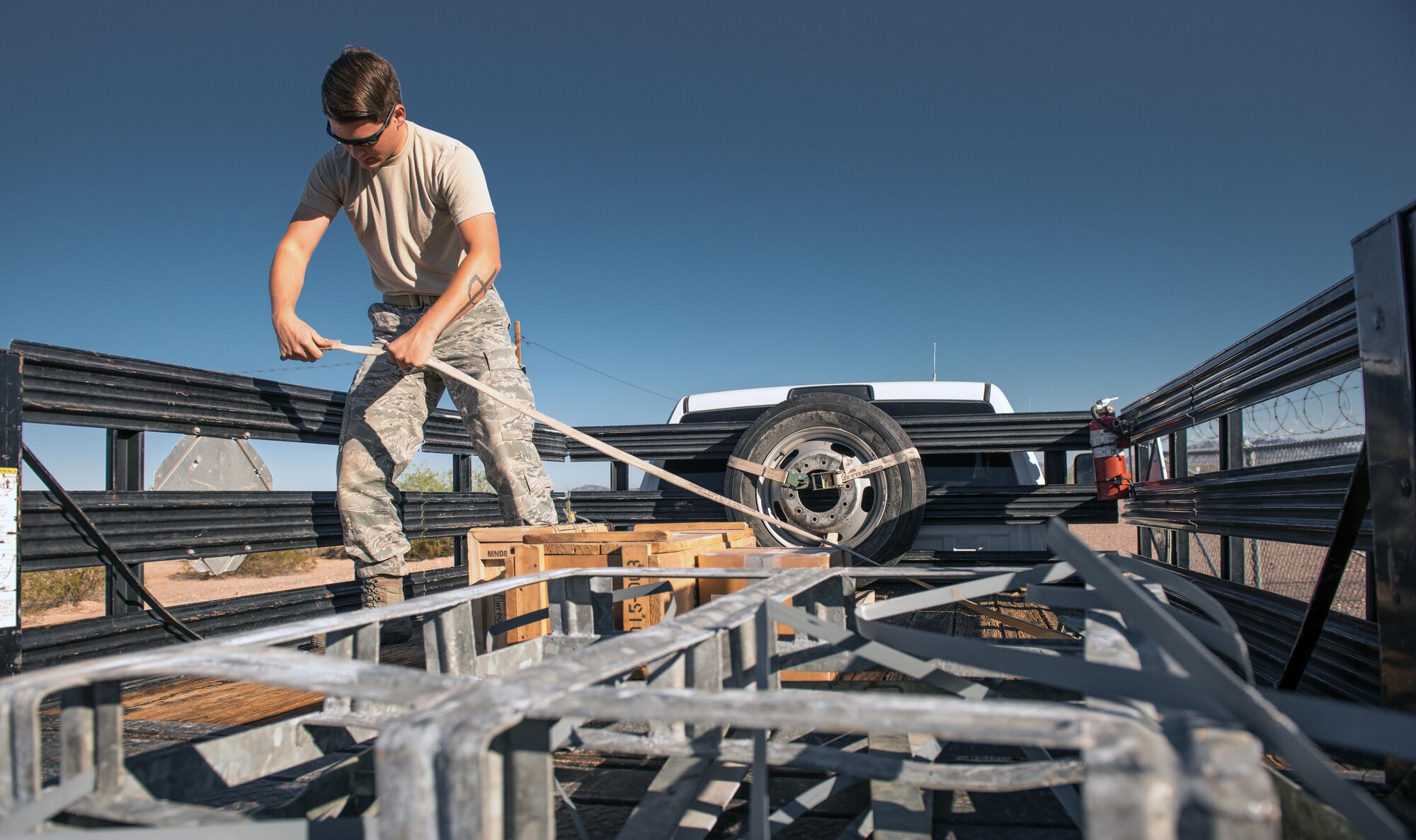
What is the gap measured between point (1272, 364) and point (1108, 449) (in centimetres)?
195

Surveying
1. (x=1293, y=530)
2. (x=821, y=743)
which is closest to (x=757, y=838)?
(x=821, y=743)

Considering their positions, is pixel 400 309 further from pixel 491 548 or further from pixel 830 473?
pixel 830 473

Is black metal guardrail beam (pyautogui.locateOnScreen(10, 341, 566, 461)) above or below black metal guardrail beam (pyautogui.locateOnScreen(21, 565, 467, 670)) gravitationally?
above

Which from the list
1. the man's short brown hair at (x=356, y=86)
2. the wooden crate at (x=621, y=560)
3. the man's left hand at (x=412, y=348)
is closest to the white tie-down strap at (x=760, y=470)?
the wooden crate at (x=621, y=560)

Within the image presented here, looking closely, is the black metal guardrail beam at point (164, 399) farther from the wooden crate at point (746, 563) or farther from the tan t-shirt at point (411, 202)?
the wooden crate at point (746, 563)

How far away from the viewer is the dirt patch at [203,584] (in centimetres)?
1493

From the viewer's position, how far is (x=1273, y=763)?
6.37ft

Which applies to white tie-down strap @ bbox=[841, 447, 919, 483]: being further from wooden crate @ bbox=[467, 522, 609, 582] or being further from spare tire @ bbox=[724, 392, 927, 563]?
wooden crate @ bbox=[467, 522, 609, 582]

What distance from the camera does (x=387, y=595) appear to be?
388cm

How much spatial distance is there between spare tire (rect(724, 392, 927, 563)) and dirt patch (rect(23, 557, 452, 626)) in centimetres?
962

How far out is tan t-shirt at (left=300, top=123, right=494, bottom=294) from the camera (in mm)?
3969

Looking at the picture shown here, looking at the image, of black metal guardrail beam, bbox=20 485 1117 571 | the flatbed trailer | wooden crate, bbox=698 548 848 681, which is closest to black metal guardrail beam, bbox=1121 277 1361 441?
the flatbed trailer

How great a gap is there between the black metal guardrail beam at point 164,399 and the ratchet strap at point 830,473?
2.32m

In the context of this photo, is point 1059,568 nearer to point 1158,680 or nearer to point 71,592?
point 1158,680
